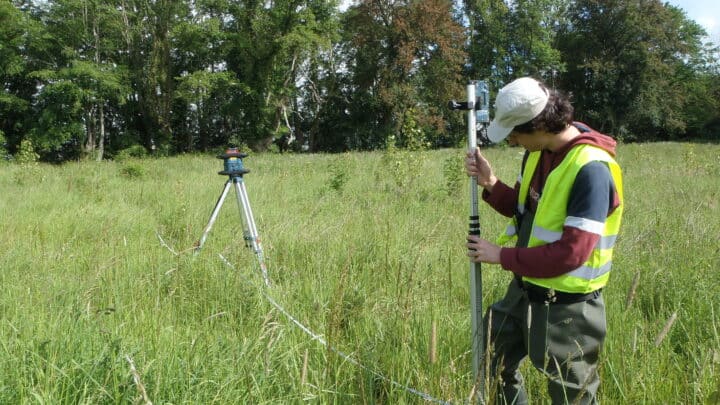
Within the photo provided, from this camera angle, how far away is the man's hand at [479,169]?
2078 millimetres

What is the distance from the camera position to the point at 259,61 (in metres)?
29.3

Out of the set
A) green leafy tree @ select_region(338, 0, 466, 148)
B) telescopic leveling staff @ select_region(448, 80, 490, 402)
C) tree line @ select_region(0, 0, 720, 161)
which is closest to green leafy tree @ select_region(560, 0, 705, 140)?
tree line @ select_region(0, 0, 720, 161)

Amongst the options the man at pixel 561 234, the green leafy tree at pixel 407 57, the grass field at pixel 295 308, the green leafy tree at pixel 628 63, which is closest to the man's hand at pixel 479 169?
the man at pixel 561 234

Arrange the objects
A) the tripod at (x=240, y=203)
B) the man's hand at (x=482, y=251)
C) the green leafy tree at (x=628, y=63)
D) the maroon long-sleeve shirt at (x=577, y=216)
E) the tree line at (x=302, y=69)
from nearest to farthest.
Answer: the maroon long-sleeve shirt at (x=577, y=216) < the man's hand at (x=482, y=251) < the tripod at (x=240, y=203) < the tree line at (x=302, y=69) < the green leafy tree at (x=628, y=63)

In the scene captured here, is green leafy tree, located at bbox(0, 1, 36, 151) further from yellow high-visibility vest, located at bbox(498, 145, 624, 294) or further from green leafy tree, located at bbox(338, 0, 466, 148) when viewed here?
yellow high-visibility vest, located at bbox(498, 145, 624, 294)

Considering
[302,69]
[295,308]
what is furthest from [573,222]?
[302,69]

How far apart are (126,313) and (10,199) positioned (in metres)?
5.78

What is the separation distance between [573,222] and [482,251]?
0.38 meters

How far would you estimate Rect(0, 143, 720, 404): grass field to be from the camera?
1912 mm

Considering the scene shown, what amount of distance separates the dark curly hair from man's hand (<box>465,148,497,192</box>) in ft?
1.15

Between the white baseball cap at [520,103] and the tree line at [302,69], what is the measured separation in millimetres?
24896

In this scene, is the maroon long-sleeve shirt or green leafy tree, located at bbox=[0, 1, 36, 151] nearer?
the maroon long-sleeve shirt

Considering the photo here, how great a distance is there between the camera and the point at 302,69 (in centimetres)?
3434

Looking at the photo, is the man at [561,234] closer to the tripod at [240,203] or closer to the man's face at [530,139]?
the man's face at [530,139]
